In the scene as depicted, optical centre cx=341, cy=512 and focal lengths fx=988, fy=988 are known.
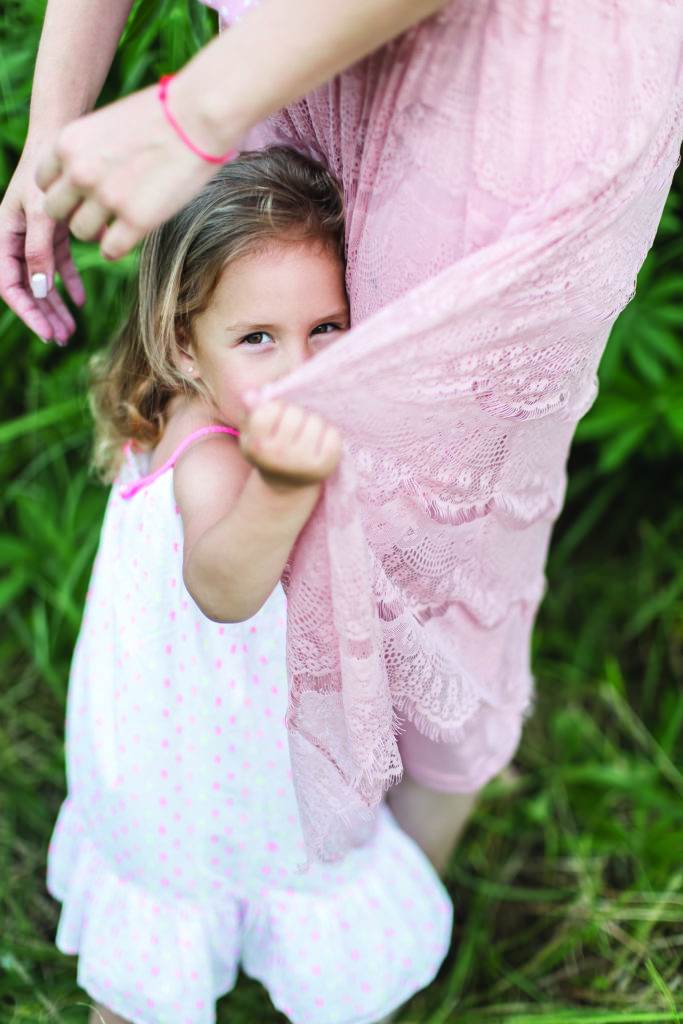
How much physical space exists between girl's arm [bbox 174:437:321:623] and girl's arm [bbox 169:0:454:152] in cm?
29

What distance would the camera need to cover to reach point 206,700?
3.97ft

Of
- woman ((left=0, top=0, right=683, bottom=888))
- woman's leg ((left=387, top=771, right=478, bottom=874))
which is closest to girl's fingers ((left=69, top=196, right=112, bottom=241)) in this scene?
woman ((left=0, top=0, right=683, bottom=888))

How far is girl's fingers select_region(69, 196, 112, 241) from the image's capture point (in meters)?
0.80

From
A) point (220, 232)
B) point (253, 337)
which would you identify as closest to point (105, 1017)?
point (253, 337)

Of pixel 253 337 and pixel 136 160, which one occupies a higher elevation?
pixel 136 160

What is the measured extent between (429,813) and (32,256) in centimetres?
105

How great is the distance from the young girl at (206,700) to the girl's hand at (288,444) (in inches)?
4.7

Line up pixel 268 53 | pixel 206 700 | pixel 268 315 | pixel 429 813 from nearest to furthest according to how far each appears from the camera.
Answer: pixel 268 53 → pixel 268 315 → pixel 206 700 → pixel 429 813

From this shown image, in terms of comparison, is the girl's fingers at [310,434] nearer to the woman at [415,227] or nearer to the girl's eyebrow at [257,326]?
the woman at [415,227]

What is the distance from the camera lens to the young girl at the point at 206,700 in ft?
3.62

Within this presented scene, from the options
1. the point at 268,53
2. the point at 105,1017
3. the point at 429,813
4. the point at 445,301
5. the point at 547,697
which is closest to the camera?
the point at 268,53

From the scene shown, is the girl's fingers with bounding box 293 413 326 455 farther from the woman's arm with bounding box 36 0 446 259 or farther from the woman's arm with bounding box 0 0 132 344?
the woman's arm with bounding box 0 0 132 344

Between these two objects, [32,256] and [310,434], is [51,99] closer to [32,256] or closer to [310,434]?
[32,256]

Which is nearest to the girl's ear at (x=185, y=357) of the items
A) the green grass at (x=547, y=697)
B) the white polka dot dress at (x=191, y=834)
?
the white polka dot dress at (x=191, y=834)
